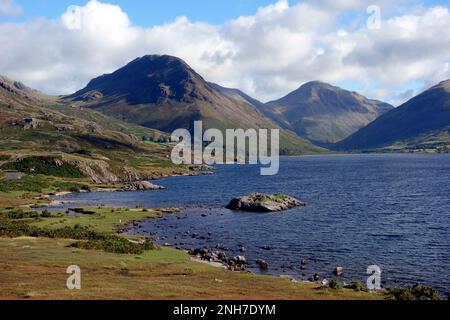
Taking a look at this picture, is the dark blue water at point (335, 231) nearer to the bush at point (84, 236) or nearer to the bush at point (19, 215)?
the bush at point (84, 236)

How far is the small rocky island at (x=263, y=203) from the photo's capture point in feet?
458

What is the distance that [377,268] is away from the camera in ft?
239

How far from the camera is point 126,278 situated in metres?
56.2

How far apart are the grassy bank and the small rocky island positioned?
199 ft

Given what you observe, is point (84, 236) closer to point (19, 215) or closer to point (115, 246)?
point (115, 246)

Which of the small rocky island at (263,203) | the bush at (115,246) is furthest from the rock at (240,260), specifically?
the small rocky island at (263,203)

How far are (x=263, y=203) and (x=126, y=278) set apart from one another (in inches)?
3454

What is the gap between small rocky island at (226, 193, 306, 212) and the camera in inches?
5491

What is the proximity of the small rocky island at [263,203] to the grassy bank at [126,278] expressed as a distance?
2386 inches

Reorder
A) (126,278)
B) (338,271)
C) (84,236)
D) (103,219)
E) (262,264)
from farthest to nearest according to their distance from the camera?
(103,219) < (84,236) < (262,264) < (338,271) < (126,278)

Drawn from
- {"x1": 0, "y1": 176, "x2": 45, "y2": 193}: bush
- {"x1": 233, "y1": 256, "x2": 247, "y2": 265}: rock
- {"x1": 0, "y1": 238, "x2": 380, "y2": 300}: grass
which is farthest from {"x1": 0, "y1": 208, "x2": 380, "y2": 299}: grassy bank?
{"x1": 0, "y1": 176, "x2": 45, "y2": 193}: bush

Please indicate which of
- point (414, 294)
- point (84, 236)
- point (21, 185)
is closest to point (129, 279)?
point (414, 294)
